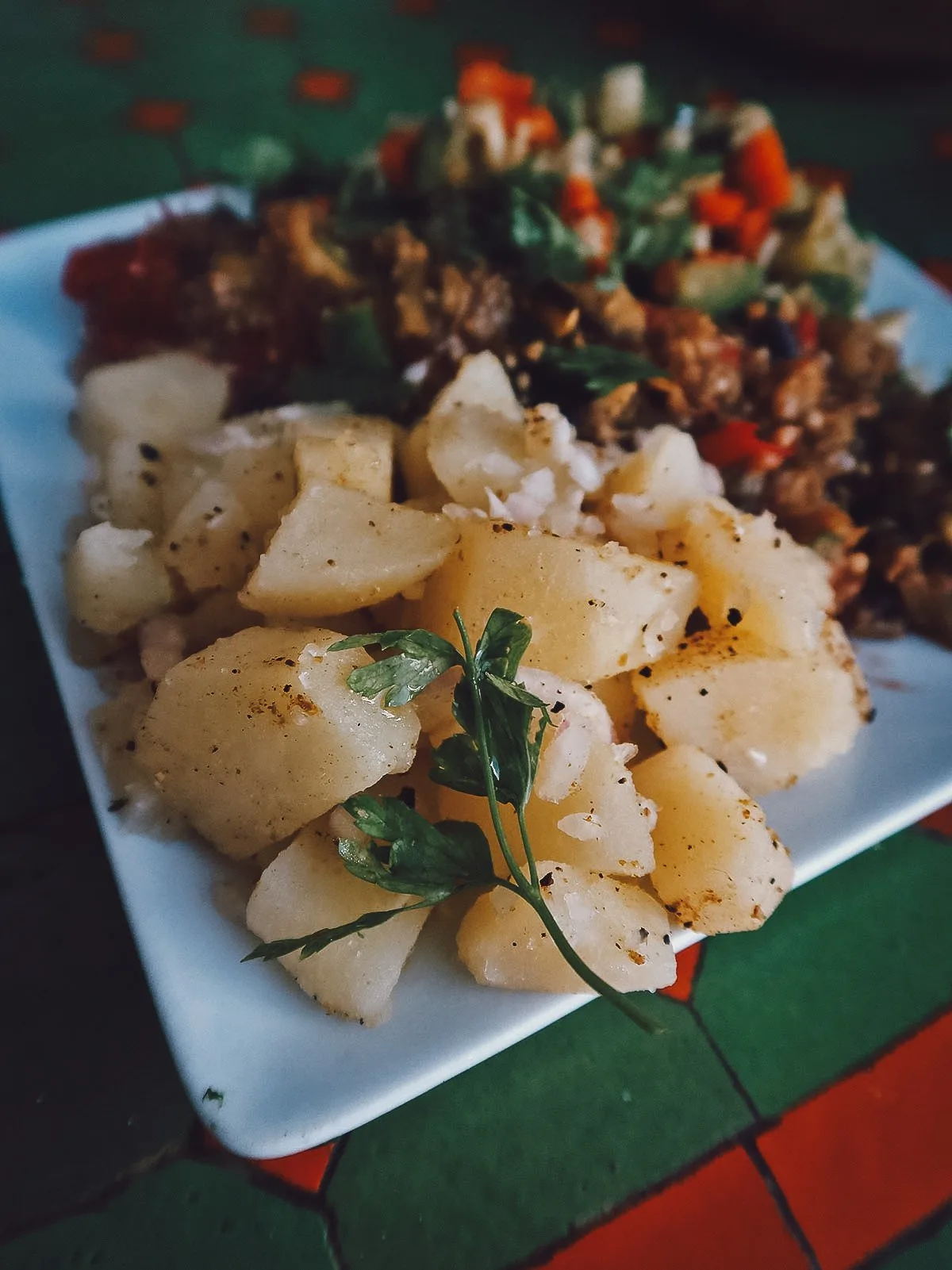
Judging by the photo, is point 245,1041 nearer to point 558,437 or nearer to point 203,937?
point 203,937

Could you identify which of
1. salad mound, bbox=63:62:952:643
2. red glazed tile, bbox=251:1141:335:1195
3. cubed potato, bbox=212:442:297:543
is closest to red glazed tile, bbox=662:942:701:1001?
red glazed tile, bbox=251:1141:335:1195

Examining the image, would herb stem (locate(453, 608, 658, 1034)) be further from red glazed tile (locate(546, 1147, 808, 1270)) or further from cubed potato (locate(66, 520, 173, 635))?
cubed potato (locate(66, 520, 173, 635))

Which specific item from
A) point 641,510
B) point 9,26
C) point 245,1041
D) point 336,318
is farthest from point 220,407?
point 9,26

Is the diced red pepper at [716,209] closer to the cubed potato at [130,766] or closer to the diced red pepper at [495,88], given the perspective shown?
the diced red pepper at [495,88]

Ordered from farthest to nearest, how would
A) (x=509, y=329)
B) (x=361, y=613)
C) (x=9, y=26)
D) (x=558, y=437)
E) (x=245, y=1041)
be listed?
(x=9, y=26) → (x=509, y=329) → (x=558, y=437) → (x=361, y=613) → (x=245, y=1041)

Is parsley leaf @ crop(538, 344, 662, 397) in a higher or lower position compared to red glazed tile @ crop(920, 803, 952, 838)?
higher

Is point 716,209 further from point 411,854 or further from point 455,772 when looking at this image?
point 411,854

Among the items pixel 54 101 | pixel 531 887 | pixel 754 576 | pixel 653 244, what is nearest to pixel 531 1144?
pixel 531 887
